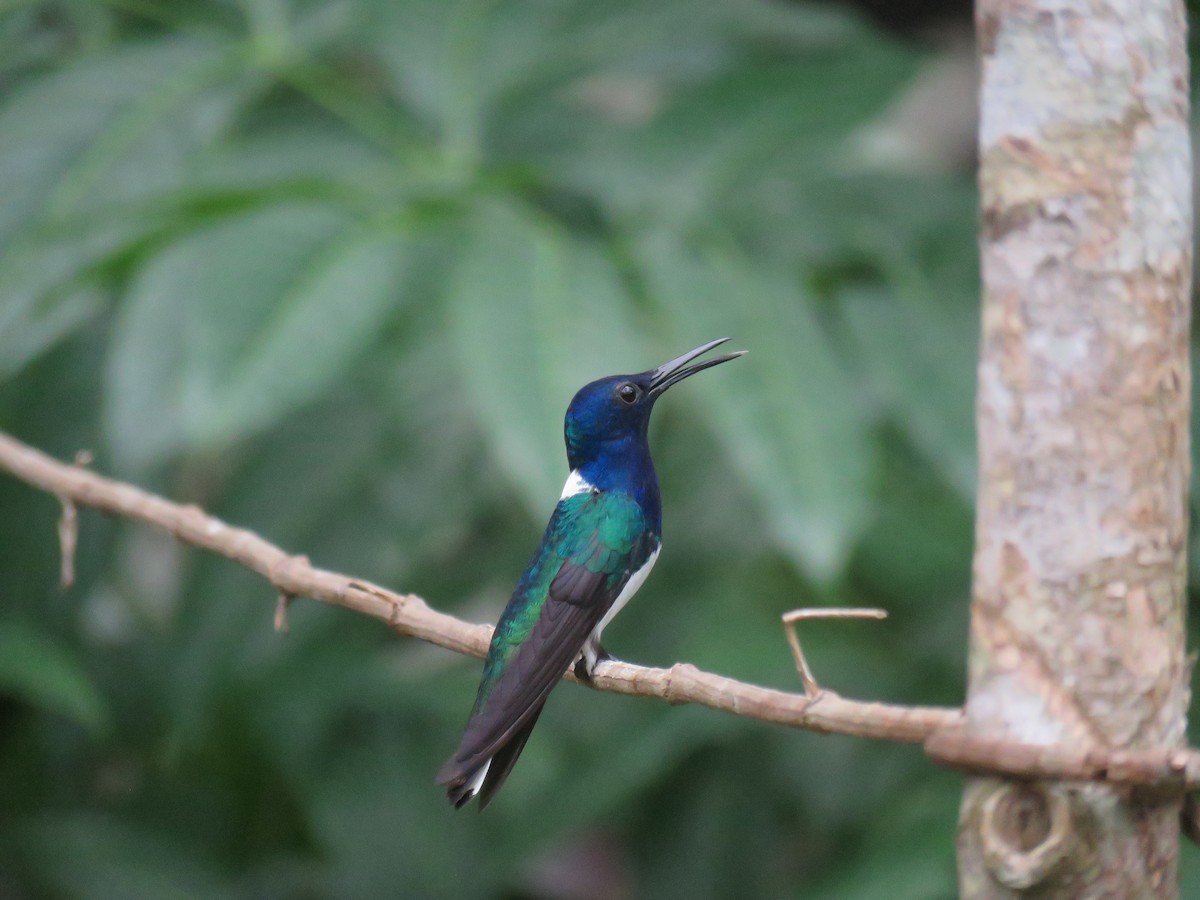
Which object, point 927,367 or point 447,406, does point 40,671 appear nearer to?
point 447,406

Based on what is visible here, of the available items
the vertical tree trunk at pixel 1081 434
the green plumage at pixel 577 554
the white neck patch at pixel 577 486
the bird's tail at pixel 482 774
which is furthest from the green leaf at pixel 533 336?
the vertical tree trunk at pixel 1081 434

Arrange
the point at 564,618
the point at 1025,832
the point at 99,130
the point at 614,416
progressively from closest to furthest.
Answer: the point at 1025,832
the point at 564,618
the point at 614,416
the point at 99,130

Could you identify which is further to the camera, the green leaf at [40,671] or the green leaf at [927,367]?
the green leaf at [40,671]

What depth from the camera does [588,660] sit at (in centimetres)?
138

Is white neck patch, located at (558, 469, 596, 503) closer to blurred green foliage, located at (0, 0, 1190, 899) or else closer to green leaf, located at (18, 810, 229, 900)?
blurred green foliage, located at (0, 0, 1190, 899)

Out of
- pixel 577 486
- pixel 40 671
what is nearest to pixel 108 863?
pixel 40 671

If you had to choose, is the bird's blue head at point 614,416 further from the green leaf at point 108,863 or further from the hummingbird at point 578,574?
the green leaf at point 108,863

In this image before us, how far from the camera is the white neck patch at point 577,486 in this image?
148 cm

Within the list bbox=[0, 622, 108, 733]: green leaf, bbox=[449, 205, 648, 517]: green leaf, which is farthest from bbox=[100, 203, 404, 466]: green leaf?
bbox=[0, 622, 108, 733]: green leaf

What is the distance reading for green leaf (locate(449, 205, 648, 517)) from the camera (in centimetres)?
204

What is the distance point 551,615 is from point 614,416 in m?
0.29

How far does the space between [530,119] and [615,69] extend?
0.27 metres

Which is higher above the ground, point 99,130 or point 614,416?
point 614,416

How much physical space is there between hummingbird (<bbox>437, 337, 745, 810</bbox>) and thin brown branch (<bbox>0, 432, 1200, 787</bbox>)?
0.23ft
